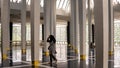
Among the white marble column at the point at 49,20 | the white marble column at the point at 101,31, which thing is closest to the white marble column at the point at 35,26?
the white marble column at the point at 101,31

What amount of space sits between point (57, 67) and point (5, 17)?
552cm

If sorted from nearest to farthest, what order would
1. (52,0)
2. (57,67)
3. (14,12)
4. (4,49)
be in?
(57,67) → (4,49) → (52,0) → (14,12)

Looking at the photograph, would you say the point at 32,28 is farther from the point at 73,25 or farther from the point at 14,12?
the point at 14,12

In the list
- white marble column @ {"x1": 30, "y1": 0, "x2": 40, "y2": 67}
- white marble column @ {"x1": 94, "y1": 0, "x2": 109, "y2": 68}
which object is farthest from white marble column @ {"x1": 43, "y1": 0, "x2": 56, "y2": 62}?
white marble column @ {"x1": 94, "y1": 0, "x2": 109, "y2": 68}

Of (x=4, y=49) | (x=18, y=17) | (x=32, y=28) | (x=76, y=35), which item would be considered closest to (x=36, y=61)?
(x=32, y=28)

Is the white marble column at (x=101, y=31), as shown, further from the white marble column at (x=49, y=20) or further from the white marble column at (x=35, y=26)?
the white marble column at (x=49, y=20)

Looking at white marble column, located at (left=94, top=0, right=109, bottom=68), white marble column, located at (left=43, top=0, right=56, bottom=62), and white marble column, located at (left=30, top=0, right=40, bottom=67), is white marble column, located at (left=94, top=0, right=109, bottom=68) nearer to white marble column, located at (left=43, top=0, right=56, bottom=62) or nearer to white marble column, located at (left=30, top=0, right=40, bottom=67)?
white marble column, located at (left=30, top=0, right=40, bottom=67)

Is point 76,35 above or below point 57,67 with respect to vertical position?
above

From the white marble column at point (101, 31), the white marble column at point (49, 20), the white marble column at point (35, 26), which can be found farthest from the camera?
the white marble column at point (49, 20)

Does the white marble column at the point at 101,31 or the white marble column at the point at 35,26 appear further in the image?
the white marble column at the point at 35,26

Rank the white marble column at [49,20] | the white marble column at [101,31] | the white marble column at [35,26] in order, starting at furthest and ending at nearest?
→ 1. the white marble column at [49,20]
2. the white marble column at [35,26]
3. the white marble column at [101,31]

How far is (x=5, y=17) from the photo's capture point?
56.5ft

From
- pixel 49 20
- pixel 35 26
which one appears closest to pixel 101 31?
pixel 35 26

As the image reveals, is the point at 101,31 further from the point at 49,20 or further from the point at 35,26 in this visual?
the point at 49,20
